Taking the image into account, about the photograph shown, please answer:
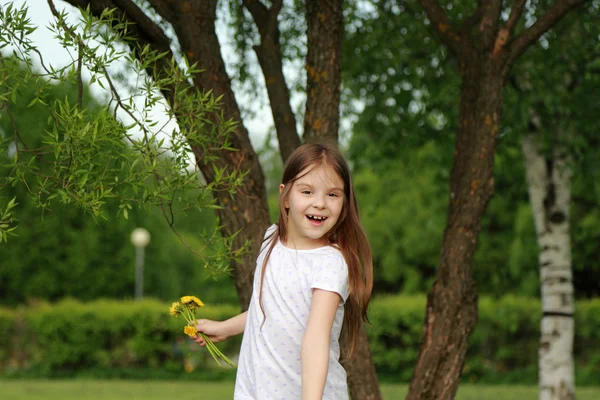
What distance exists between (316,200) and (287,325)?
0.43 metres

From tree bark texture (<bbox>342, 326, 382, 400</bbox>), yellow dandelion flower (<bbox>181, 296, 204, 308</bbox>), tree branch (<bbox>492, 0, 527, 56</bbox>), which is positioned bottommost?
tree bark texture (<bbox>342, 326, 382, 400</bbox>)

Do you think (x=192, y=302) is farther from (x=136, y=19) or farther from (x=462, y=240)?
(x=462, y=240)

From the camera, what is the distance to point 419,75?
A: 859 cm

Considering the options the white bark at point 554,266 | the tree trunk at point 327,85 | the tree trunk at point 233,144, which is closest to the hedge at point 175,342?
the white bark at point 554,266

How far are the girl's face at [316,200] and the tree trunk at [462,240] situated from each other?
7.08 ft

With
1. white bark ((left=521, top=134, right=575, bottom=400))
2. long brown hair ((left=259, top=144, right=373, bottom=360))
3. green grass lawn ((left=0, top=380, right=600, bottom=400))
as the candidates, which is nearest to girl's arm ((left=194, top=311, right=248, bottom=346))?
long brown hair ((left=259, top=144, right=373, bottom=360))

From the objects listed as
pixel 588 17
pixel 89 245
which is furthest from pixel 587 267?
pixel 89 245

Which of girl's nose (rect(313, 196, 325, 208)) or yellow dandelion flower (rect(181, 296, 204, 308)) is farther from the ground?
girl's nose (rect(313, 196, 325, 208))

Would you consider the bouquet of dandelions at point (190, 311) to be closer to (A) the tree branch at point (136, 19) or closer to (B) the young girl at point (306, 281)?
(B) the young girl at point (306, 281)

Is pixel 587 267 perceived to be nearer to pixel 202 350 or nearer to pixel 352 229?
pixel 202 350

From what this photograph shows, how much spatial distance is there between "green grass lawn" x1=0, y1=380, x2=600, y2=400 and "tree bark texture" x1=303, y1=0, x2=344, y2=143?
26.1ft

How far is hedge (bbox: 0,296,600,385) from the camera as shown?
14258mm

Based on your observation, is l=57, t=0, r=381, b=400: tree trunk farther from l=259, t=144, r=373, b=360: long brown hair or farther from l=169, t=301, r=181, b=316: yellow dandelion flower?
l=259, t=144, r=373, b=360: long brown hair

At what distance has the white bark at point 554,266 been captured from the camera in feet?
29.0
